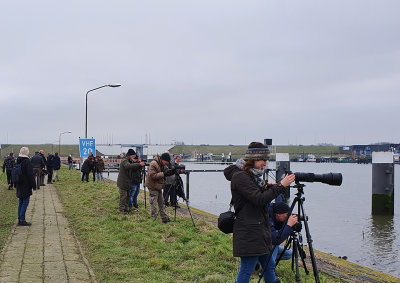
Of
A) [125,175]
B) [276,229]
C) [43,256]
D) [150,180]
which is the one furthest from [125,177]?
[276,229]

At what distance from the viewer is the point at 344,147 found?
6590 inches

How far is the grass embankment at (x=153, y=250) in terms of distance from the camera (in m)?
6.58

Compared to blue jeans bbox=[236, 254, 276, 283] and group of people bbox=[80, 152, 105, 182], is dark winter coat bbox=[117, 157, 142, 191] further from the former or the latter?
group of people bbox=[80, 152, 105, 182]

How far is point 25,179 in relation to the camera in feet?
33.7

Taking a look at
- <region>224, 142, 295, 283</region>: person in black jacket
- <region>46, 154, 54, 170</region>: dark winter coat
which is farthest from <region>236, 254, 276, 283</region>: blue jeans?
<region>46, 154, 54, 170</region>: dark winter coat

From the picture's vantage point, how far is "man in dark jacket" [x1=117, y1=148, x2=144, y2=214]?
1211cm

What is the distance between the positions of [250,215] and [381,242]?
41.2 ft

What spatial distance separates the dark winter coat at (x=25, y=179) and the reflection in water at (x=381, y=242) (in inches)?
344

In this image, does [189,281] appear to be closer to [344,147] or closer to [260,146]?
[260,146]

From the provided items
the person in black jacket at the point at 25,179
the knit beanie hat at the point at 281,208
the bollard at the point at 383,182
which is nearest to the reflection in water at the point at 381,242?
the bollard at the point at 383,182

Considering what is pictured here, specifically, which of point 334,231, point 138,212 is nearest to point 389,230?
point 334,231

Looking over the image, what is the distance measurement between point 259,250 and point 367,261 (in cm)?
886

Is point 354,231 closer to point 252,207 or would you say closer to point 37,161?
point 37,161

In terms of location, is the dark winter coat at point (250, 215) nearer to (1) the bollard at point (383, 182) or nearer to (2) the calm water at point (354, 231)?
(2) the calm water at point (354, 231)
